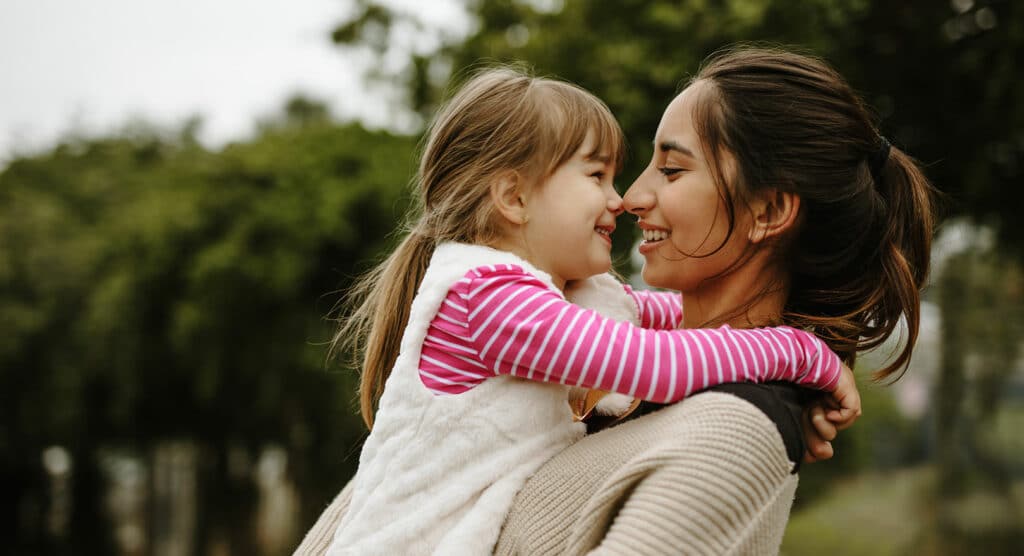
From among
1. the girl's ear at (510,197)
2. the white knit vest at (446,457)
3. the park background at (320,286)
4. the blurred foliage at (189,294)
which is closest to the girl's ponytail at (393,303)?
the girl's ear at (510,197)

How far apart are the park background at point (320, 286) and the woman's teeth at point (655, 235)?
78.9 inches

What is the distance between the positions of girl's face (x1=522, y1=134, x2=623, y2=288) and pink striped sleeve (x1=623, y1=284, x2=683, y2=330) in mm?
282

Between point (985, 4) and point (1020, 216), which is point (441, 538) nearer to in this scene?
point (985, 4)

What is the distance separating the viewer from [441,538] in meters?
1.53

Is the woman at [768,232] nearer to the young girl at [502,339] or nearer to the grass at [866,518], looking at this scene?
the young girl at [502,339]

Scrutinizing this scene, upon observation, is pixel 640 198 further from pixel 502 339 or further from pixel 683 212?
pixel 502 339

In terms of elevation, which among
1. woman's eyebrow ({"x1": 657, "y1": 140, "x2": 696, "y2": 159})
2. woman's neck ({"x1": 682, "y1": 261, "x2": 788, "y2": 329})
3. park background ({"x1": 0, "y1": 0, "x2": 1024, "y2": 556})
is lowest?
park background ({"x1": 0, "y1": 0, "x2": 1024, "y2": 556})

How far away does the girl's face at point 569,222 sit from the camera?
180 cm

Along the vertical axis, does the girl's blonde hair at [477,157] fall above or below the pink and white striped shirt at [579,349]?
above

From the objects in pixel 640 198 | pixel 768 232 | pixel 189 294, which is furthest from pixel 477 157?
pixel 189 294

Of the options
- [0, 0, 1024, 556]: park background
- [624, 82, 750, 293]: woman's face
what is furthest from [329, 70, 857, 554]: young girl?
[0, 0, 1024, 556]: park background

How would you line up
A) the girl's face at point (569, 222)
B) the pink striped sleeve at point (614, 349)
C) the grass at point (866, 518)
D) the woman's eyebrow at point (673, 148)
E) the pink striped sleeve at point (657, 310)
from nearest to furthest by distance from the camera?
the pink striped sleeve at point (614, 349), the woman's eyebrow at point (673, 148), the girl's face at point (569, 222), the pink striped sleeve at point (657, 310), the grass at point (866, 518)

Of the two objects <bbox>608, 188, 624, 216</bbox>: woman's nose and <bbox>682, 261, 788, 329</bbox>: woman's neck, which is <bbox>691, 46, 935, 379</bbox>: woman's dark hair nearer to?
<bbox>682, 261, 788, 329</bbox>: woman's neck

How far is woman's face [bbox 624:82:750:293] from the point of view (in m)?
1.67
